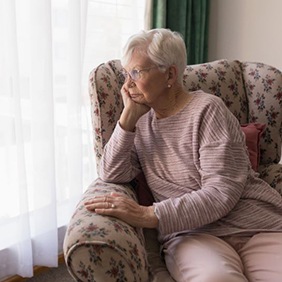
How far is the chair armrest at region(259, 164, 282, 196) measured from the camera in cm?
158

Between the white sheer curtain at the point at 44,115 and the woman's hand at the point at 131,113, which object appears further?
the white sheer curtain at the point at 44,115

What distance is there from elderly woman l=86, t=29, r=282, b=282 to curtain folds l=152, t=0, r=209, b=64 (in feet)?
3.31

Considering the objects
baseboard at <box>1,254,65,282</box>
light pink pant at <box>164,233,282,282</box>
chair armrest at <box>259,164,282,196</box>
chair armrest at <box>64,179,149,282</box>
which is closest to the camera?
chair armrest at <box>64,179,149,282</box>

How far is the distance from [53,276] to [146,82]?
1.24 m

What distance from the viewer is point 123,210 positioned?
3.74 feet

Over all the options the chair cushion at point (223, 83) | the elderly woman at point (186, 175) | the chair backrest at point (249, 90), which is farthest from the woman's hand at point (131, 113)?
the chair cushion at point (223, 83)

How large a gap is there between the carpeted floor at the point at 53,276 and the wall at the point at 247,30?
5.39 ft

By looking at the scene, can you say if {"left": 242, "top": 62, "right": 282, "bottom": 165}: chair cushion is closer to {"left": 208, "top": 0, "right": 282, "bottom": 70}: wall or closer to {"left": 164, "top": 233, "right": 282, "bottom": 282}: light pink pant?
{"left": 164, "top": 233, "right": 282, "bottom": 282}: light pink pant

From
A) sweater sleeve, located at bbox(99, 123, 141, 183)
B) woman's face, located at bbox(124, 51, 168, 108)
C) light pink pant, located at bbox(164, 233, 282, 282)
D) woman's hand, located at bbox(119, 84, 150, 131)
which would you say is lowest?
light pink pant, located at bbox(164, 233, 282, 282)

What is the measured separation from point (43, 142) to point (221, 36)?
56.5 inches

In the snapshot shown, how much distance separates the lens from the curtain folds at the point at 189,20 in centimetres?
229

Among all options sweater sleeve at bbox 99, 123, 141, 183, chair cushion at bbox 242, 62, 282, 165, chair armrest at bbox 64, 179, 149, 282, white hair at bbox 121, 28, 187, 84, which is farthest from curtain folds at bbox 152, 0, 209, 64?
chair armrest at bbox 64, 179, 149, 282

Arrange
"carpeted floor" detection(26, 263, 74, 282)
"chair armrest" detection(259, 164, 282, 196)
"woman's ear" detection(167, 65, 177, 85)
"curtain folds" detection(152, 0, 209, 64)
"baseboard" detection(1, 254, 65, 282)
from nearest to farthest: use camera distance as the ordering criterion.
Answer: "woman's ear" detection(167, 65, 177, 85) < "chair armrest" detection(259, 164, 282, 196) < "baseboard" detection(1, 254, 65, 282) < "carpeted floor" detection(26, 263, 74, 282) < "curtain folds" detection(152, 0, 209, 64)

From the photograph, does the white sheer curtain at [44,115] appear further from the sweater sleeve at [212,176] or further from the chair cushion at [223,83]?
the sweater sleeve at [212,176]
